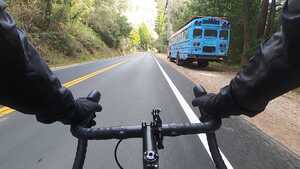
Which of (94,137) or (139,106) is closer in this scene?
(94,137)

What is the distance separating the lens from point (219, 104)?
4.81 ft

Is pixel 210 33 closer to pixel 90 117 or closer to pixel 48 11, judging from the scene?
pixel 48 11

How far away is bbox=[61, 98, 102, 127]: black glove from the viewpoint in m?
1.50

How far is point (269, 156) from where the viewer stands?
16.0 feet

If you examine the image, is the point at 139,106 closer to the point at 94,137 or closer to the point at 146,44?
the point at 94,137

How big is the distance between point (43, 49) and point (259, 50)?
28.3 meters

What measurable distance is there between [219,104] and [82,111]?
0.64 m

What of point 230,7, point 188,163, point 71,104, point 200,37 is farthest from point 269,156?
point 230,7

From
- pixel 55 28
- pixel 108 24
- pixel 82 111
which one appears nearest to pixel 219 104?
pixel 82 111

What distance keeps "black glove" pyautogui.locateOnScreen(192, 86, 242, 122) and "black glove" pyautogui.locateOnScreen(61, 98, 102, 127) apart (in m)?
0.53

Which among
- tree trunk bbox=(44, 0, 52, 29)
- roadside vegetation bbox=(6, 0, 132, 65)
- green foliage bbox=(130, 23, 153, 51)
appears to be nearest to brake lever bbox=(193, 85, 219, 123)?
roadside vegetation bbox=(6, 0, 132, 65)

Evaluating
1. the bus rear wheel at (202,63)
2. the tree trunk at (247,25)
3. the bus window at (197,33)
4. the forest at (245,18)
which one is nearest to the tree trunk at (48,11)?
the forest at (245,18)

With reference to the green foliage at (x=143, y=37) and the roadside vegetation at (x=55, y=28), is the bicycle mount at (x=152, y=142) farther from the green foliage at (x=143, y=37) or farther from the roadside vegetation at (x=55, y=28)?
the green foliage at (x=143, y=37)

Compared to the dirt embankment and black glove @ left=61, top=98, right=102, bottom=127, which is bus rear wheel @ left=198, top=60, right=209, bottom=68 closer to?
the dirt embankment
